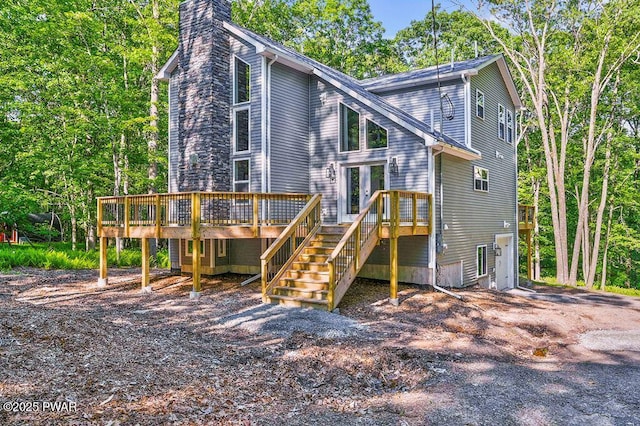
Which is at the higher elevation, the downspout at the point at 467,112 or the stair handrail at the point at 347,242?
the downspout at the point at 467,112

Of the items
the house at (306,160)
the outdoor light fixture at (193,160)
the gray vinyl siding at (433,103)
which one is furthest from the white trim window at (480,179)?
the outdoor light fixture at (193,160)

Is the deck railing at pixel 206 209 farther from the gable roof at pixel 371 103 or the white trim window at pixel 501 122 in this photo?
the white trim window at pixel 501 122

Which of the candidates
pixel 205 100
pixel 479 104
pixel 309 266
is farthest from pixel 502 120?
pixel 205 100

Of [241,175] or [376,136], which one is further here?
[241,175]

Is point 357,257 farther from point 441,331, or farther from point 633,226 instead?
point 633,226

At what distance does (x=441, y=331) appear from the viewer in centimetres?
836

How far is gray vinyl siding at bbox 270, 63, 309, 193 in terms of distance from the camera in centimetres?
1304

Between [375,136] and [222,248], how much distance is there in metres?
6.31

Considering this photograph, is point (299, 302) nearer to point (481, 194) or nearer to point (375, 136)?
point (375, 136)

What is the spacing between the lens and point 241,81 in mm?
13562

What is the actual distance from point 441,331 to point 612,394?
10.6 ft

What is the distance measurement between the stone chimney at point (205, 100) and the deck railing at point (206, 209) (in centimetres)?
77

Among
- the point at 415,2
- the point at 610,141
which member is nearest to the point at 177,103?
the point at 415,2

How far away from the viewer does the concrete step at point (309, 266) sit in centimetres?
1021
